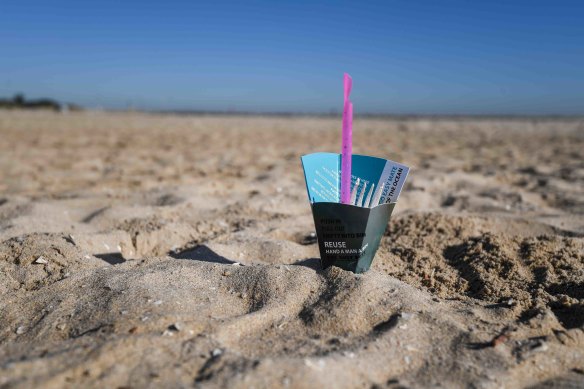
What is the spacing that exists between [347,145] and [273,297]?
0.63 meters

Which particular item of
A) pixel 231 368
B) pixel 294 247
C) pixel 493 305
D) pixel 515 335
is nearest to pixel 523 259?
pixel 493 305

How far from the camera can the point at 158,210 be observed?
300 cm

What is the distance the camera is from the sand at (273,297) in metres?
1.26

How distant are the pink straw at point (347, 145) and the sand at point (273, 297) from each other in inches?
12.8

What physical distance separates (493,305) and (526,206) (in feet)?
6.37

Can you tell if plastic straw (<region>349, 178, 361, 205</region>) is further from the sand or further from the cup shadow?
the cup shadow

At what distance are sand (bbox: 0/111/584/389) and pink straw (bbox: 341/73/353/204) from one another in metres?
0.32

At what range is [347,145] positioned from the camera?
64.3 inches

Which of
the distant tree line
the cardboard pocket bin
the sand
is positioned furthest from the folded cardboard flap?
the distant tree line

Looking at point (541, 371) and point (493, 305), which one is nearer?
point (541, 371)

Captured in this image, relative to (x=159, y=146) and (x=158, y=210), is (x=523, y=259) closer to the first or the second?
(x=158, y=210)

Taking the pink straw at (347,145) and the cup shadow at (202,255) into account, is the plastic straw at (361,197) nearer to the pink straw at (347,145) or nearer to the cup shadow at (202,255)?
the pink straw at (347,145)

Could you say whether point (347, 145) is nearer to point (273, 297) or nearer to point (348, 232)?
point (348, 232)

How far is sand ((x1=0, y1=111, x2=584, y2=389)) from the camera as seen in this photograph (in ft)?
4.14
